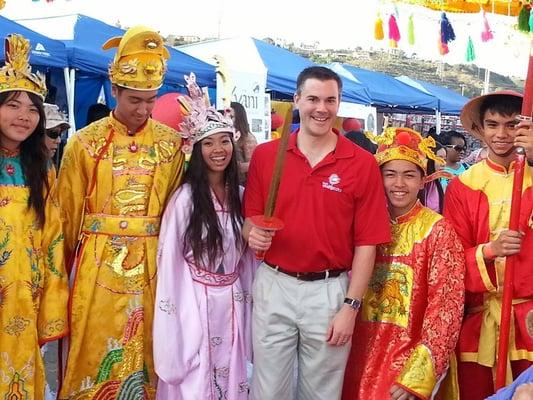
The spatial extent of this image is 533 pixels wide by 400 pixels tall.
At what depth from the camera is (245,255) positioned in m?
3.05

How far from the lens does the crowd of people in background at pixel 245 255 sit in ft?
8.82

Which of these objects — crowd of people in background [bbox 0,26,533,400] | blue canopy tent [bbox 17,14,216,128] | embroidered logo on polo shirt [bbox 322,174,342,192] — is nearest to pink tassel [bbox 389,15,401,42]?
blue canopy tent [bbox 17,14,216,128]

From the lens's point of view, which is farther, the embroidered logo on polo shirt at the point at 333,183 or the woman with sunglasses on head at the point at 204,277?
the woman with sunglasses on head at the point at 204,277

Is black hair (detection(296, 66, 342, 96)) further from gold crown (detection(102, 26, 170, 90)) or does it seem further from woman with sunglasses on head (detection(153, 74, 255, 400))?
gold crown (detection(102, 26, 170, 90))

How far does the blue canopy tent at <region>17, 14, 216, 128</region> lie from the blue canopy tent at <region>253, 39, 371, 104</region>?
1859mm

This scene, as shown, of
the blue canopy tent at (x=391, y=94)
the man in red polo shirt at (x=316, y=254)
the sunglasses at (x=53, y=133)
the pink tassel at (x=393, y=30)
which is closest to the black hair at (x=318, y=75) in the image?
the man in red polo shirt at (x=316, y=254)

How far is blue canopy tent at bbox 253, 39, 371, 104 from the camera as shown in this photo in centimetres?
1025

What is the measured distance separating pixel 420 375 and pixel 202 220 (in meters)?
1.12

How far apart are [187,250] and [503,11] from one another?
3.22 m

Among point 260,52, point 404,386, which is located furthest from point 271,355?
point 260,52

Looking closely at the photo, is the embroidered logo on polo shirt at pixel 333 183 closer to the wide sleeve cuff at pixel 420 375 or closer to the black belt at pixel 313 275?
the black belt at pixel 313 275

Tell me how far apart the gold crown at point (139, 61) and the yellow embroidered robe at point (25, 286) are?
599 mm

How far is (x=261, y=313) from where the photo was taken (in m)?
2.80

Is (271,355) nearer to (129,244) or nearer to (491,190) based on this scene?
(129,244)
